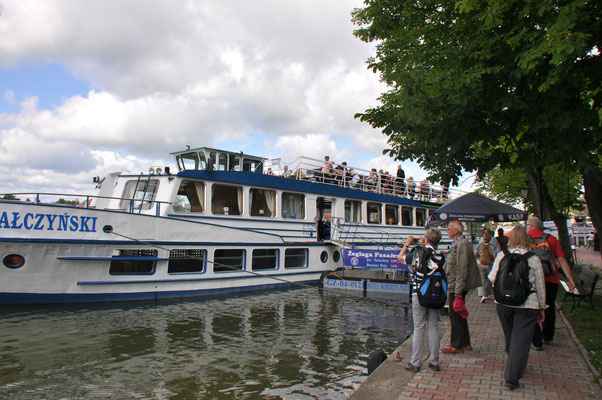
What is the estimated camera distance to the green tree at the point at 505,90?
648cm

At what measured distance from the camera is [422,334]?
5590 mm

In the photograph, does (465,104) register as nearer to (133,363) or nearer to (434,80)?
(434,80)

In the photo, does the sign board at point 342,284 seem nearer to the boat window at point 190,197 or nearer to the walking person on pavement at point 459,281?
the boat window at point 190,197

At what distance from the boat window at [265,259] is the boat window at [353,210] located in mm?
4562

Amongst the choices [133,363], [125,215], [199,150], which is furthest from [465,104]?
[199,150]

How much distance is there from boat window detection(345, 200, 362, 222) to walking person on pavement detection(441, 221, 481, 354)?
39.7 ft

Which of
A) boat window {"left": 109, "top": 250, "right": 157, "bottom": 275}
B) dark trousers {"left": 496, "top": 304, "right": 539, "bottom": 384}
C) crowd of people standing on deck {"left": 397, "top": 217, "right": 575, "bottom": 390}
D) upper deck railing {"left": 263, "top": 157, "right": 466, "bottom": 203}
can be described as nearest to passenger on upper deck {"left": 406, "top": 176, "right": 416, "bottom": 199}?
upper deck railing {"left": 263, "top": 157, "right": 466, "bottom": 203}

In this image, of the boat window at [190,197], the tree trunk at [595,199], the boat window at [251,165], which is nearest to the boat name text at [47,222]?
the boat window at [190,197]

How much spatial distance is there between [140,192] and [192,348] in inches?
295

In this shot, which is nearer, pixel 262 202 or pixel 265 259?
pixel 265 259

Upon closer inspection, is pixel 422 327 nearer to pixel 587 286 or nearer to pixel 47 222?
pixel 587 286

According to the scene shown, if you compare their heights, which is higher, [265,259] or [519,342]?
[265,259]

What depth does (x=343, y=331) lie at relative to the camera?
9.18 m

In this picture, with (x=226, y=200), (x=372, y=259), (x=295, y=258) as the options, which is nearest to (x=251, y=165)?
(x=226, y=200)
